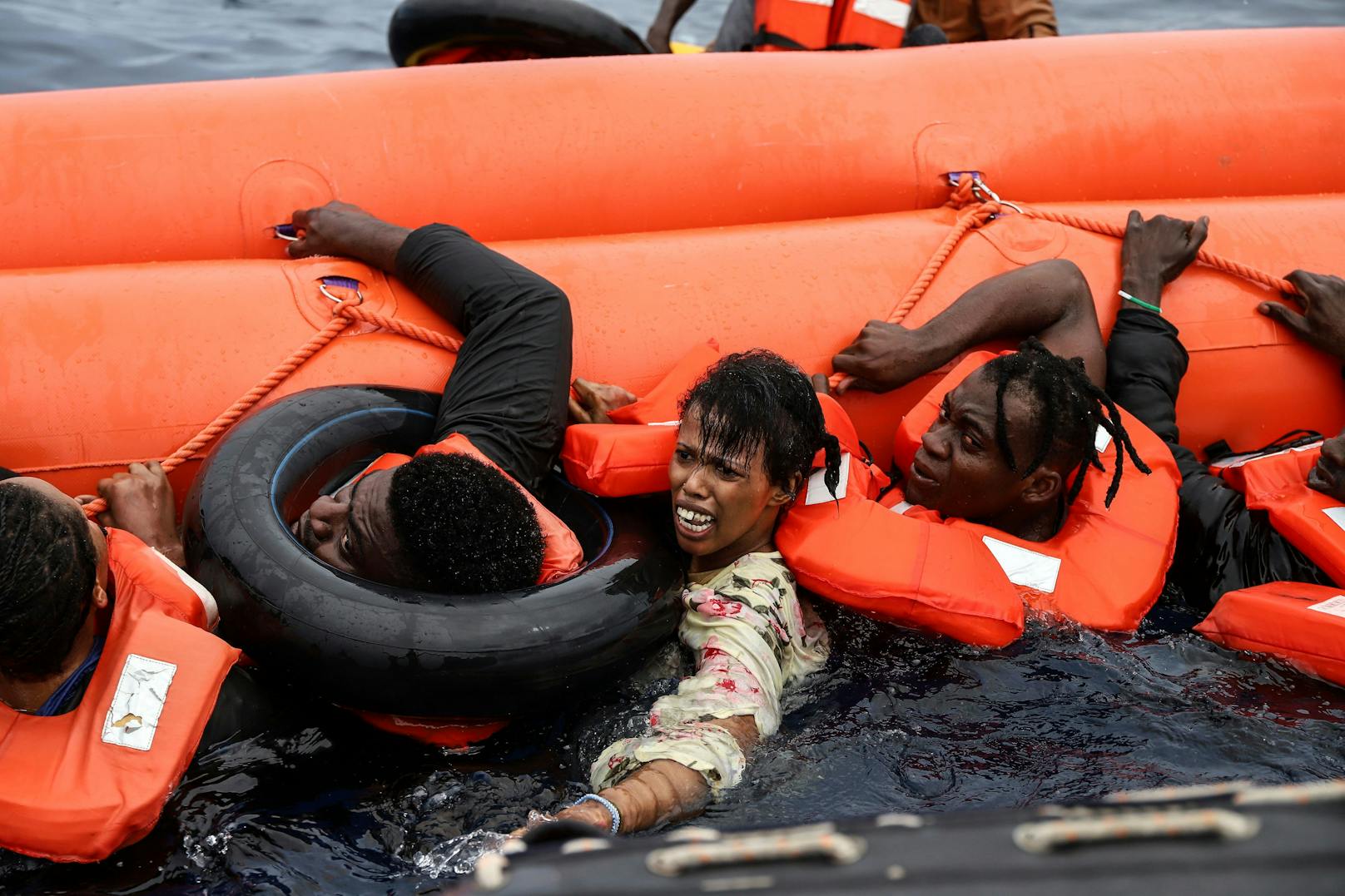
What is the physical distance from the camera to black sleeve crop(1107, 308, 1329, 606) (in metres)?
3.23

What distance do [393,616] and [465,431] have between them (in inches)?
24.8

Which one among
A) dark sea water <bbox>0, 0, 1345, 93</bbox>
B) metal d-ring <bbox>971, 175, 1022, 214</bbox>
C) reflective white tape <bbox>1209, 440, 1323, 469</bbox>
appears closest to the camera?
reflective white tape <bbox>1209, 440, 1323, 469</bbox>

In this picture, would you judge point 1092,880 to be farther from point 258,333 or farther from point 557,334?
point 258,333

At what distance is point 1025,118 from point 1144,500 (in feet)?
4.90

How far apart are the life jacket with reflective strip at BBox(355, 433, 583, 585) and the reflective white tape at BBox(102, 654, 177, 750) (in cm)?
64

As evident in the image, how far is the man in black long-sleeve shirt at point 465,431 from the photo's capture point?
248 centimetres

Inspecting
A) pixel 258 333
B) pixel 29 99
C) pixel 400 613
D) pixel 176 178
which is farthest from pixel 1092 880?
pixel 29 99

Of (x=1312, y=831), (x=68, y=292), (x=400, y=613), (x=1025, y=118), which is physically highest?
(x=1025, y=118)

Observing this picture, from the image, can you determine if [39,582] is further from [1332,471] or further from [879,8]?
[879,8]

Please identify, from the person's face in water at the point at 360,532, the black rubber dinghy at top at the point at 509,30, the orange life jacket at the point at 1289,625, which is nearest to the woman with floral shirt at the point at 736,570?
the person's face in water at the point at 360,532

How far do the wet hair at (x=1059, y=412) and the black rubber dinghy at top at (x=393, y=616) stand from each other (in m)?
0.97

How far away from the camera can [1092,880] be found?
46.9 inches

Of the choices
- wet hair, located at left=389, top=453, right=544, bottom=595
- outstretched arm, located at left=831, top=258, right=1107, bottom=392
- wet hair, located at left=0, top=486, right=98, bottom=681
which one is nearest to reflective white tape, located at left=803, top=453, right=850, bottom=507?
outstretched arm, located at left=831, top=258, right=1107, bottom=392

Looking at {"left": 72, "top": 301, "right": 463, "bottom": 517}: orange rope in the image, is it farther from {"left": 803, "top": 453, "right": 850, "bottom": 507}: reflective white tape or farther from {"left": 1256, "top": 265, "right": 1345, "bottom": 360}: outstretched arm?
{"left": 1256, "top": 265, "right": 1345, "bottom": 360}: outstretched arm
